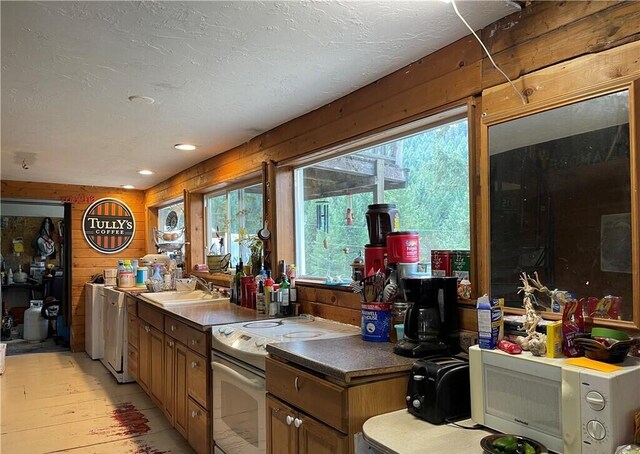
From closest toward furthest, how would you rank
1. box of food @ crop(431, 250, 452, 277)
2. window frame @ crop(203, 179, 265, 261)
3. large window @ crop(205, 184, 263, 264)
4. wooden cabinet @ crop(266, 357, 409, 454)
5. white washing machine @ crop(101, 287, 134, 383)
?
wooden cabinet @ crop(266, 357, 409, 454)
box of food @ crop(431, 250, 452, 277)
large window @ crop(205, 184, 263, 264)
window frame @ crop(203, 179, 265, 261)
white washing machine @ crop(101, 287, 134, 383)

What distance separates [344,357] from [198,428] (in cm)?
144

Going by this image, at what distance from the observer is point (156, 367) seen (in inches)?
137

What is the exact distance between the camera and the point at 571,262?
1.42 meters

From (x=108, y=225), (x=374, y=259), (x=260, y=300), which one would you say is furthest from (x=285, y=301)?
(x=108, y=225)

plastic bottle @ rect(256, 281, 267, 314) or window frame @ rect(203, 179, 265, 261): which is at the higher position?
window frame @ rect(203, 179, 265, 261)

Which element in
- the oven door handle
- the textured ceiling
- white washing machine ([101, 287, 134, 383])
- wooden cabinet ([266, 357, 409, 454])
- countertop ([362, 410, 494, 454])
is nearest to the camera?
countertop ([362, 410, 494, 454])

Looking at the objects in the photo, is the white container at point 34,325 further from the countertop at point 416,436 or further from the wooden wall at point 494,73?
the countertop at point 416,436

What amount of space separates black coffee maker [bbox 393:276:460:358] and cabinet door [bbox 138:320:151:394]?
2596 millimetres

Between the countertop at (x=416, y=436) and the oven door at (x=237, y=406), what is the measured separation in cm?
70

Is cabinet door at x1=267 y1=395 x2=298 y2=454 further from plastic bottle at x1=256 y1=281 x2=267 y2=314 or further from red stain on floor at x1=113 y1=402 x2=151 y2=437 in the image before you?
red stain on floor at x1=113 y1=402 x2=151 y2=437

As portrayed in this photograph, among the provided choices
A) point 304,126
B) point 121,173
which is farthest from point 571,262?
point 121,173

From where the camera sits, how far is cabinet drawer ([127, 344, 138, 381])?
4.11 m

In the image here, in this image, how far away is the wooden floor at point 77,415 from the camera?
2.98 meters

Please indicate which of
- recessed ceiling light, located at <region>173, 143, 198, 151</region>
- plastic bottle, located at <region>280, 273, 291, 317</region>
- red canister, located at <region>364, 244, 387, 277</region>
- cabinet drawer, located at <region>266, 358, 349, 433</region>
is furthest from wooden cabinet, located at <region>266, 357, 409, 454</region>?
recessed ceiling light, located at <region>173, 143, 198, 151</region>
